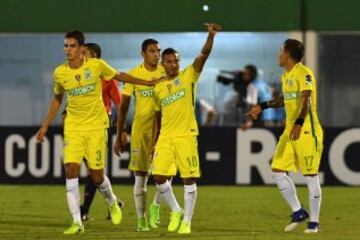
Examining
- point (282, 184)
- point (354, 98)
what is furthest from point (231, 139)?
point (282, 184)

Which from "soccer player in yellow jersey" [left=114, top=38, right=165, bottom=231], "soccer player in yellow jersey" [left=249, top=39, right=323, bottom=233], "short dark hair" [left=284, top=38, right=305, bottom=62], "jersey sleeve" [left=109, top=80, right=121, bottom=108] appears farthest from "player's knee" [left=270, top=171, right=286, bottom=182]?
"jersey sleeve" [left=109, top=80, right=121, bottom=108]

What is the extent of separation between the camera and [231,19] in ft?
78.4

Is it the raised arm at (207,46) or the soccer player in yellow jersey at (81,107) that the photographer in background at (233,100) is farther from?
the raised arm at (207,46)

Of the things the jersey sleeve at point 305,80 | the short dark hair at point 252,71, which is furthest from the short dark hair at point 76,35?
the short dark hair at point 252,71

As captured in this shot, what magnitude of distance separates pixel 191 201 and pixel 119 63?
10.1m

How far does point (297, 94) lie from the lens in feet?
45.1

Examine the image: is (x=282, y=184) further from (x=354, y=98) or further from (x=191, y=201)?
(x=354, y=98)

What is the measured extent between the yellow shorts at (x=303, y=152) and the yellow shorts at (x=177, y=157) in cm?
96

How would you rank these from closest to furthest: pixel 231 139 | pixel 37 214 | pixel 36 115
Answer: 1. pixel 37 214
2. pixel 231 139
3. pixel 36 115

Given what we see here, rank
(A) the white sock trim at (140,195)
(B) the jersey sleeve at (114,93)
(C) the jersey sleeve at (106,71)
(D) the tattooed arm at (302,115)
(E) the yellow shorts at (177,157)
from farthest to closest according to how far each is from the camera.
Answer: (B) the jersey sleeve at (114,93), (A) the white sock trim at (140,195), (C) the jersey sleeve at (106,71), (E) the yellow shorts at (177,157), (D) the tattooed arm at (302,115)

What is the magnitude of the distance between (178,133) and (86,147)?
1.03 metres

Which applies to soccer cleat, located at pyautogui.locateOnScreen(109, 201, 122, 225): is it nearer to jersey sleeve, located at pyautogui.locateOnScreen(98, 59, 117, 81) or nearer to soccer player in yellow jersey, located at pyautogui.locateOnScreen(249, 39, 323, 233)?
jersey sleeve, located at pyautogui.locateOnScreen(98, 59, 117, 81)

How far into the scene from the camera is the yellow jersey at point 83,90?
45.8ft

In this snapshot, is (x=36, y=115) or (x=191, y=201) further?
(x=36, y=115)
